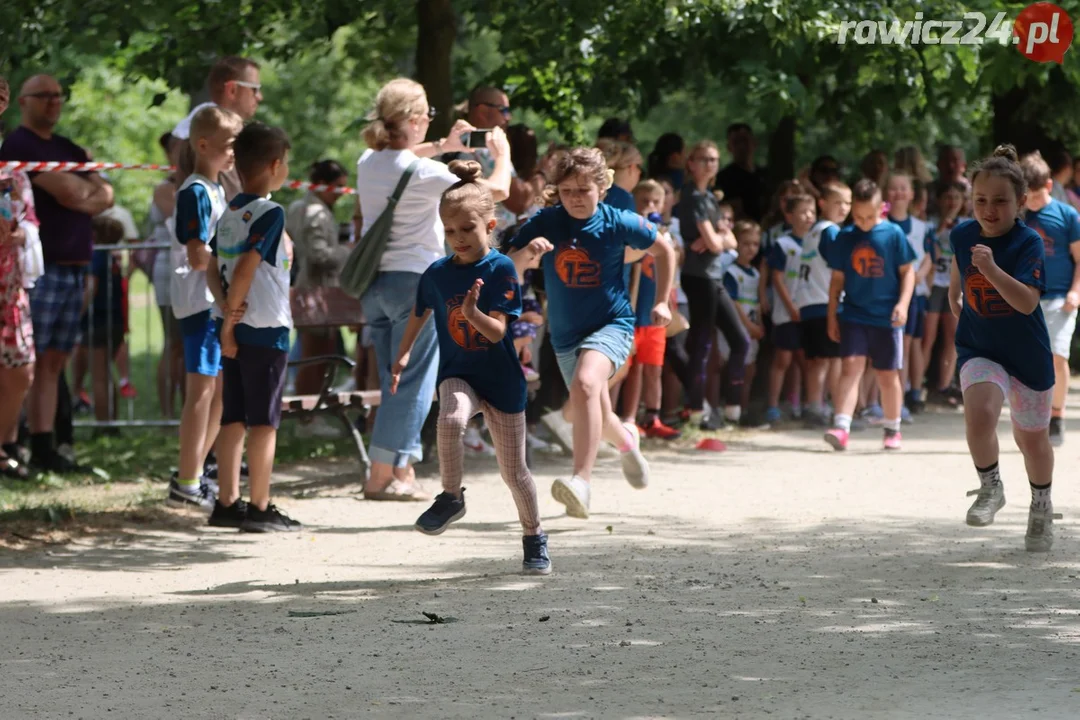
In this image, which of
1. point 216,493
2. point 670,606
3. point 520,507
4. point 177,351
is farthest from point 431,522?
point 177,351

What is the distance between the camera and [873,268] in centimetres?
1136

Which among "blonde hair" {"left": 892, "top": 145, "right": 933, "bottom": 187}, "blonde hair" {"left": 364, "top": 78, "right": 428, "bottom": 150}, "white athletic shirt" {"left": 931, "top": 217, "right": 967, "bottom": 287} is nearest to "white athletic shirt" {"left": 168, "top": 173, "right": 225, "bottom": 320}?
"blonde hair" {"left": 364, "top": 78, "right": 428, "bottom": 150}

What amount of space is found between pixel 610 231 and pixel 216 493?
2592 mm

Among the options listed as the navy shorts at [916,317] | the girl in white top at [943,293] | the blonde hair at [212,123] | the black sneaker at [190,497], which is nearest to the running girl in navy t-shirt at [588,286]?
the blonde hair at [212,123]

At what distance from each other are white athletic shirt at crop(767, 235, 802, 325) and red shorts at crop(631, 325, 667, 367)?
7.57 feet

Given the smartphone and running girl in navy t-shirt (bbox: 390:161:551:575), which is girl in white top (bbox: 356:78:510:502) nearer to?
the smartphone

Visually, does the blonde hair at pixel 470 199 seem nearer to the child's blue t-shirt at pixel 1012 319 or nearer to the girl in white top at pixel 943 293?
the child's blue t-shirt at pixel 1012 319

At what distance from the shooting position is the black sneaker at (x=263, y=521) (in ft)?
Result: 26.9

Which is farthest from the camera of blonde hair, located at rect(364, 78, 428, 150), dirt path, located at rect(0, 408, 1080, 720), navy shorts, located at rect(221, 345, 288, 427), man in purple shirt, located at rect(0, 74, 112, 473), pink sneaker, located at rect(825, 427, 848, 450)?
pink sneaker, located at rect(825, 427, 848, 450)

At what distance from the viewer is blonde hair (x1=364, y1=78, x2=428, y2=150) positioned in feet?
28.2

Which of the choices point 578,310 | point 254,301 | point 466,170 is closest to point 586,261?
point 578,310

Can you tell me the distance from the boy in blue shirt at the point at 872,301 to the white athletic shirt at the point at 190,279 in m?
4.57

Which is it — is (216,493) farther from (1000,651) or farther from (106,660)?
(1000,651)

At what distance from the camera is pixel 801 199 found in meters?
12.7
